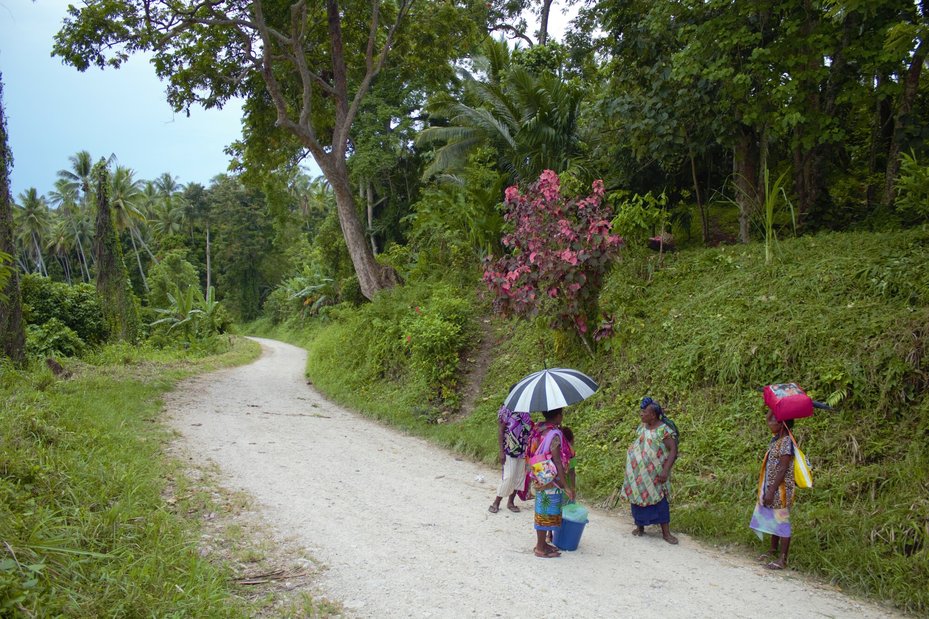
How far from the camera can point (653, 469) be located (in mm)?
5516

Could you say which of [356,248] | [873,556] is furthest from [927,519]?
[356,248]

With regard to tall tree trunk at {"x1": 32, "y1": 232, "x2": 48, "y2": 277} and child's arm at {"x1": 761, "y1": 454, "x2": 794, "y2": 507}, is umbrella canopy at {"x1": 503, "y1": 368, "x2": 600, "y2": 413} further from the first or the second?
tall tree trunk at {"x1": 32, "y1": 232, "x2": 48, "y2": 277}

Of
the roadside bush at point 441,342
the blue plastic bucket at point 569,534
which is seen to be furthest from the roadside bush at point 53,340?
the blue plastic bucket at point 569,534

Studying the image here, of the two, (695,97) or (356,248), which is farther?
(356,248)

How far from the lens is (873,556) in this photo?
4.65 meters

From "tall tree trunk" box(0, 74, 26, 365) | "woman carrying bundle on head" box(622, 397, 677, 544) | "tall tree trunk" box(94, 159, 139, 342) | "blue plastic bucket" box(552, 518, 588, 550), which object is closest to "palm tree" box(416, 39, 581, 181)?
"woman carrying bundle on head" box(622, 397, 677, 544)

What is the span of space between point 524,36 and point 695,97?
659 inches

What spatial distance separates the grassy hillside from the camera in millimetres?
5008

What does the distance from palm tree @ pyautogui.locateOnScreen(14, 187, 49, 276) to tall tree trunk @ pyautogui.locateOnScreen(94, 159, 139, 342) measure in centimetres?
3817

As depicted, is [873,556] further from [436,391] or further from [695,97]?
[695,97]

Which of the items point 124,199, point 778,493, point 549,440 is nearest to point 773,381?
point 778,493

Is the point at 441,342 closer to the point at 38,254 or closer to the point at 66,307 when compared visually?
the point at 66,307

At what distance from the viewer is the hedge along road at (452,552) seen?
426 centimetres

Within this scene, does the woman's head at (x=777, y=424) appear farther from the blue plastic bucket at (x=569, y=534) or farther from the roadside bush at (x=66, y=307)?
the roadside bush at (x=66, y=307)
